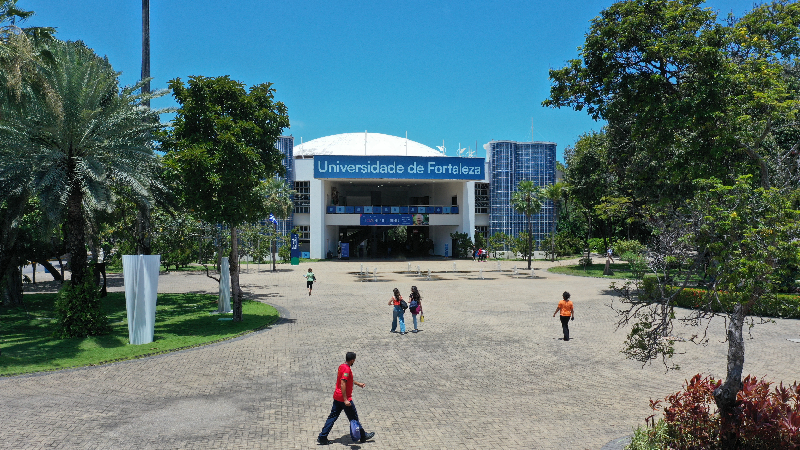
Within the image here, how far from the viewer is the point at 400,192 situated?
67750 mm

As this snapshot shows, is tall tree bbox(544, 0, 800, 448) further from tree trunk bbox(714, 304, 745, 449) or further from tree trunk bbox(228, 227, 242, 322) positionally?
tree trunk bbox(228, 227, 242, 322)

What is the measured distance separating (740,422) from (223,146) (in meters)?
14.4

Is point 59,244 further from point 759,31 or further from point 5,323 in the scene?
point 759,31

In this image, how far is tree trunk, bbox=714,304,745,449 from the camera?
6.56 m

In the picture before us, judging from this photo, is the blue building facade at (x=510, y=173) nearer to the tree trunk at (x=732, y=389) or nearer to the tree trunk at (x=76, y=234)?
the tree trunk at (x=76, y=234)

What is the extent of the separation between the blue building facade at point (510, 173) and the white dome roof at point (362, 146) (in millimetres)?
8513

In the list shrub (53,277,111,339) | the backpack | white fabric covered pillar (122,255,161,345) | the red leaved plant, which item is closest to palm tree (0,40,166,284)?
shrub (53,277,111,339)

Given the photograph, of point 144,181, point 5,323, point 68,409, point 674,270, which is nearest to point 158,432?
point 68,409

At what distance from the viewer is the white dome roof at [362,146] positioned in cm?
6359

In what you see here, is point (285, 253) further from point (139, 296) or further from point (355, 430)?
point (355, 430)

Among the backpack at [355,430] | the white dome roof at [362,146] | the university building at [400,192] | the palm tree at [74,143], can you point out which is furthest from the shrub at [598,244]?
the backpack at [355,430]

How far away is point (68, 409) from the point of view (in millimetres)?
9078

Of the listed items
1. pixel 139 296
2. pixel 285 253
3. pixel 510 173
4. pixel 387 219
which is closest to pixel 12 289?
pixel 139 296

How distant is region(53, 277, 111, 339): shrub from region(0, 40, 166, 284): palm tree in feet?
1.35
